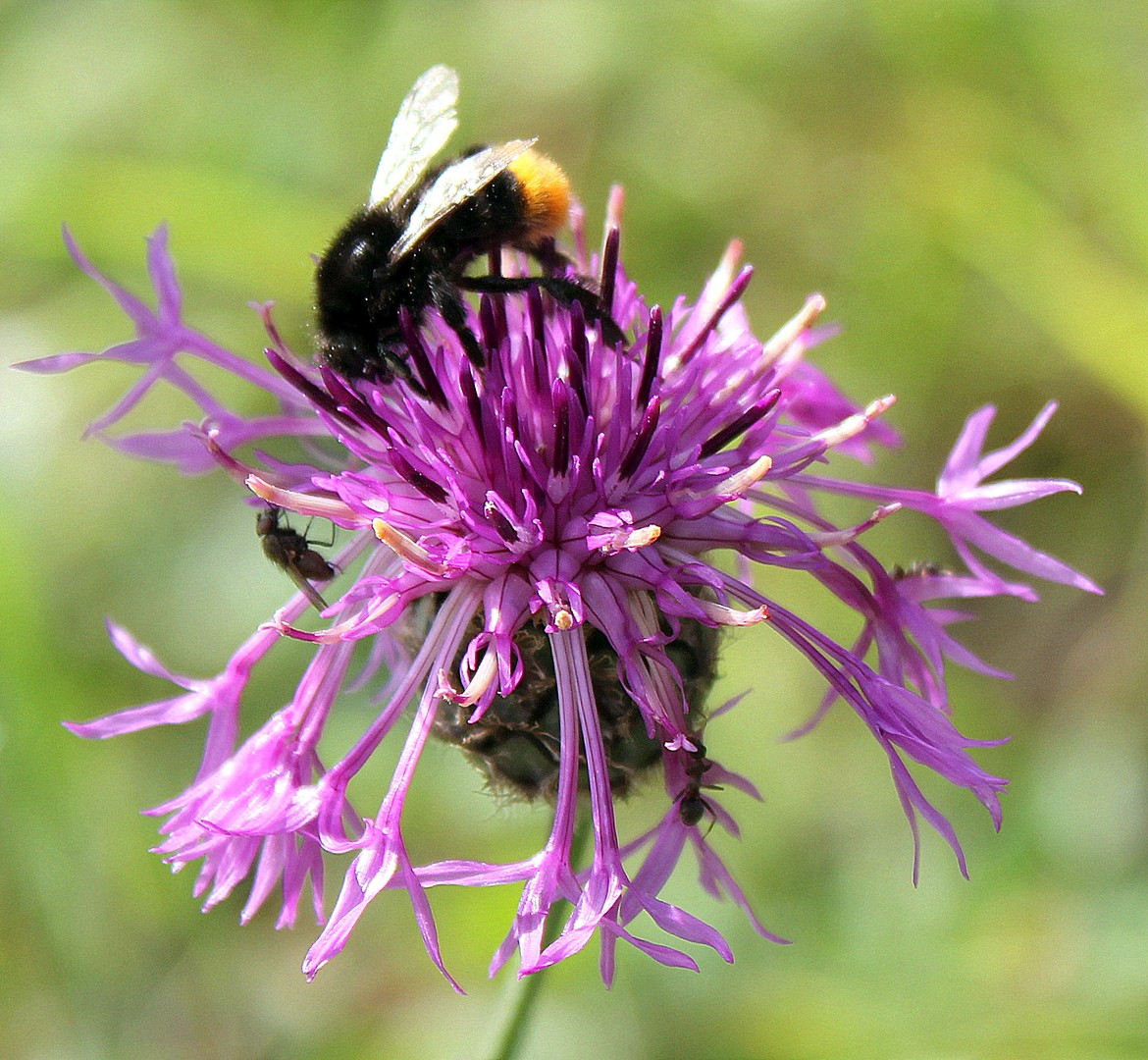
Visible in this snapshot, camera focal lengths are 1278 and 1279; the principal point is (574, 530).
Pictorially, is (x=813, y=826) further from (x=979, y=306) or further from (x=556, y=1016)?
(x=979, y=306)

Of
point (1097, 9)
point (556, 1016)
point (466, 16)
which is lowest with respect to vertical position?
point (556, 1016)

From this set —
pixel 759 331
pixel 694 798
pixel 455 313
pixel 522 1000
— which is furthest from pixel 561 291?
pixel 759 331

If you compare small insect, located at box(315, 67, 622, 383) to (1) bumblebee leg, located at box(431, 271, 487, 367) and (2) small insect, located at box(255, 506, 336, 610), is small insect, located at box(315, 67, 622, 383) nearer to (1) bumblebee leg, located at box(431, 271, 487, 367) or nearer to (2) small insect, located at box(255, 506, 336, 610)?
(1) bumblebee leg, located at box(431, 271, 487, 367)

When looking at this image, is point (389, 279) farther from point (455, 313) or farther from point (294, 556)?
point (294, 556)

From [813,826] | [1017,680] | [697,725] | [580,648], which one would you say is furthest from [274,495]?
[1017,680]

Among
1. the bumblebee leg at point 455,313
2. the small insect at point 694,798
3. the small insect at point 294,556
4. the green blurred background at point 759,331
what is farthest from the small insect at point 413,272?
the green blurred background at point 759,331

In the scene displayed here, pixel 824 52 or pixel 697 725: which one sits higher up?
pixel 824 52
